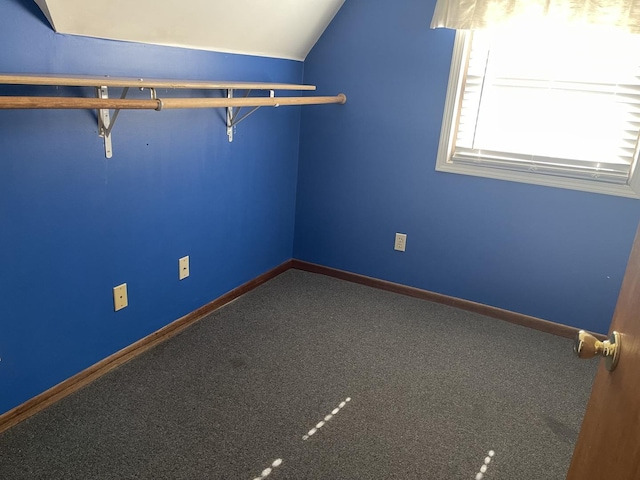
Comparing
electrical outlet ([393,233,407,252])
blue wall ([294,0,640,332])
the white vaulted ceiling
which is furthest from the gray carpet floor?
the white vaulted ceiling

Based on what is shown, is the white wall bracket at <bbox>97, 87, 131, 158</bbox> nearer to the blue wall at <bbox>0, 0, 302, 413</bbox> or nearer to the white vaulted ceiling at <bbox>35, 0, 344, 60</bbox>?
the blue wall at <bbox>0, 0, 302, 413</bbox>

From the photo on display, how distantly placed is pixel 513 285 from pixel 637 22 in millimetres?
1363

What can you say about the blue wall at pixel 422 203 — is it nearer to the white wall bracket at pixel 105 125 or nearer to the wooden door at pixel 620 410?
the white wall bracket at pixel 105 125

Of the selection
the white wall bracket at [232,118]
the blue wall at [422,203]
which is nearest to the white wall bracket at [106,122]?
the white wall bracket at [232,118]

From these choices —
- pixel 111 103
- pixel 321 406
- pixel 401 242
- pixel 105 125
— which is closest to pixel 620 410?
pixel 321 406

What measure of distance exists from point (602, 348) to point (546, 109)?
79.7 inches

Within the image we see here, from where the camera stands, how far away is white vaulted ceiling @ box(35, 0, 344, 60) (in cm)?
161

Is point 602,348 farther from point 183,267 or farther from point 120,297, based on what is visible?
point 183,267

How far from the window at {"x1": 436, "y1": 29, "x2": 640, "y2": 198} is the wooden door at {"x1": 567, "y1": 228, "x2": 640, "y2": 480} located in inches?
74.0

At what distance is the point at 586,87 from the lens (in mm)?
2398

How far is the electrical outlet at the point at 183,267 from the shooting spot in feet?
7.83

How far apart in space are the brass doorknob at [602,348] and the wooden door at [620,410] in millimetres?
14

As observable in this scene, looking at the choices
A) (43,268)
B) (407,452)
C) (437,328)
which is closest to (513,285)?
(437,328)

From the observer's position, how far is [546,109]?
8.24 feet
